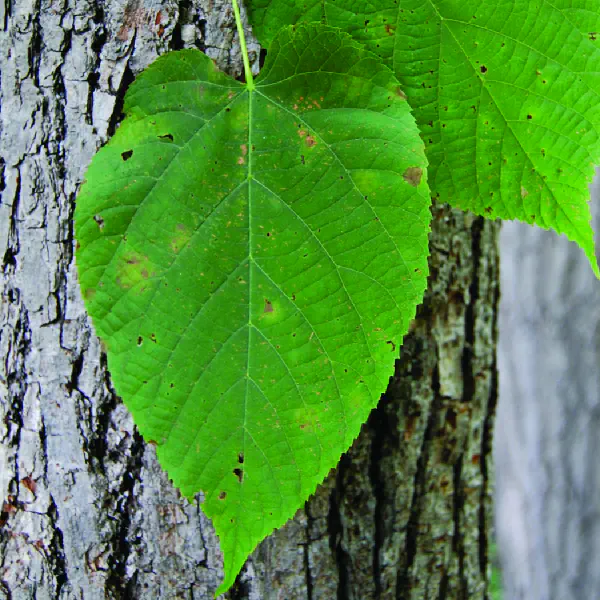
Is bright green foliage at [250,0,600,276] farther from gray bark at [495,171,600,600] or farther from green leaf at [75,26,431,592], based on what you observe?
gray bark at [495,171,600,600]

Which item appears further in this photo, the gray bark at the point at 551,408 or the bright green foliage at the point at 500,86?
the gray bark at the point at 551,408

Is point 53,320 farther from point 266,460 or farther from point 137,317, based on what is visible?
point 266,460

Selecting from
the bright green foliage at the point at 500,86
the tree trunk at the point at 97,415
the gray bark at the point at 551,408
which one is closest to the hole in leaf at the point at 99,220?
the tree trunk at the point at 97,415

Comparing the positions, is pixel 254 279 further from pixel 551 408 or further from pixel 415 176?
pixel 551 408

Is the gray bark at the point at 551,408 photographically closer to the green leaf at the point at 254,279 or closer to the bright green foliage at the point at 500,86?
the bright green foliage at the point at 500,86

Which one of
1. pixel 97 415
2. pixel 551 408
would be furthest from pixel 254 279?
pixel 551 408

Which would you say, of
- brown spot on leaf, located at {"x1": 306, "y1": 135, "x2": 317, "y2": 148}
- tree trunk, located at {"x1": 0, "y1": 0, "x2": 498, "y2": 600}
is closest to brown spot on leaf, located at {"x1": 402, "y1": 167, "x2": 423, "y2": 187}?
brown spot on leaf, located at {"x1": 306, "y1": 135, "x2": 317, "y2": 148}
